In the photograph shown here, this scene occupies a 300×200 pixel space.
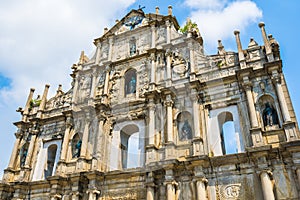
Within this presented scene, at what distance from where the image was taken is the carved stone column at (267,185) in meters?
9.67

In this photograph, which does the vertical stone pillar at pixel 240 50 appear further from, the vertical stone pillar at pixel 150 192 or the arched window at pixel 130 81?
the vertical stone pillar at pixel 150 192

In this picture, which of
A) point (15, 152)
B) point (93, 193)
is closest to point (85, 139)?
point (93, 193)

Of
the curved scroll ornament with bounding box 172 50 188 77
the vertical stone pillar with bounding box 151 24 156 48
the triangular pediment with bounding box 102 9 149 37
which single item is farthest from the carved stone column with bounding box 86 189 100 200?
the triangular pediment with bounding box 102 9 149 37

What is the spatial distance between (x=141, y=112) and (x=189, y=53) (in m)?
3.95

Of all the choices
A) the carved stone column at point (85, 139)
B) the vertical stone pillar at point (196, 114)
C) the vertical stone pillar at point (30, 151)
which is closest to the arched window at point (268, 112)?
the vertical stone pillar at point (196, 114)

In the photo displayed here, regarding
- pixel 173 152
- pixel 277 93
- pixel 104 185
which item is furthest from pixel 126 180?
pixel 277 93

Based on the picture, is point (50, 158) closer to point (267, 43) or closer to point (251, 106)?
point (251, 106)

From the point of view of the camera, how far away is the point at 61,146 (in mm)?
15742

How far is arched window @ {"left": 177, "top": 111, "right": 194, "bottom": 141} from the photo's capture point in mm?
12959

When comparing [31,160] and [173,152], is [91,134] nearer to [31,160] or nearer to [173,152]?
[31,160]

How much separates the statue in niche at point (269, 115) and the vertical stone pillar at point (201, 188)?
3.41m

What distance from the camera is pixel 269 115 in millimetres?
11797

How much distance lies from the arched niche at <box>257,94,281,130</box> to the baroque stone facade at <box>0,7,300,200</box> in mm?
41

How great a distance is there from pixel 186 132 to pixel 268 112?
3514mm
